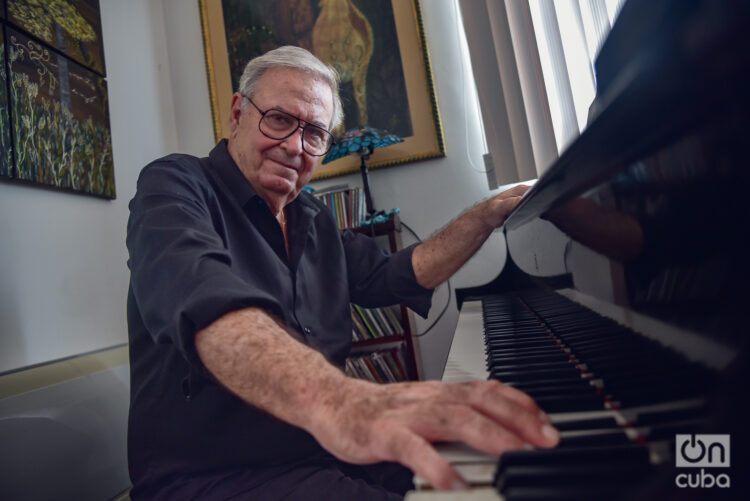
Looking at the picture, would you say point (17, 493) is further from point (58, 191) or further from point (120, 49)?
point (120, 49)

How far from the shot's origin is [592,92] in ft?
6.29

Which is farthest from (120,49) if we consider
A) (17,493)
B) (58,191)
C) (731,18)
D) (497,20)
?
(731,18)

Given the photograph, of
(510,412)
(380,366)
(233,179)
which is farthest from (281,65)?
(380,366)

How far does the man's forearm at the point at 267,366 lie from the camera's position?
402 mm

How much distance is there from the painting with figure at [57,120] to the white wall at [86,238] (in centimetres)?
7

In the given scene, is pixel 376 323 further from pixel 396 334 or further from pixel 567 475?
pixel 567 475

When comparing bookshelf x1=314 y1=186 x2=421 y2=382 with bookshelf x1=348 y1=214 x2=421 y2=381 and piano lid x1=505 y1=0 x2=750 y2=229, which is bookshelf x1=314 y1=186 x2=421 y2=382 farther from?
piano lid x1=505 y1=0 x2=750 y2=229

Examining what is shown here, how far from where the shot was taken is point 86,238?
1833 millimetres

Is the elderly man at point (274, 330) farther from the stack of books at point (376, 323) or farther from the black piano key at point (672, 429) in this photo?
the stack of books at point (376, 323)

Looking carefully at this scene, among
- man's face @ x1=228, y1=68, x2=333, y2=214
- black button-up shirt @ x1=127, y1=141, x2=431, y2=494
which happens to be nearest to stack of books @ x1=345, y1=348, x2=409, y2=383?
black button-up shirt @ x1=127, y1=141, x2=431, y2=494

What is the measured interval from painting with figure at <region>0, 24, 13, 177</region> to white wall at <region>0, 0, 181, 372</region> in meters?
0.07

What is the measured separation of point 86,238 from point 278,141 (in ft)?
3.58

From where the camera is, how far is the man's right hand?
33 centimetres

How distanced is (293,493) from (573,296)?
57 cm
